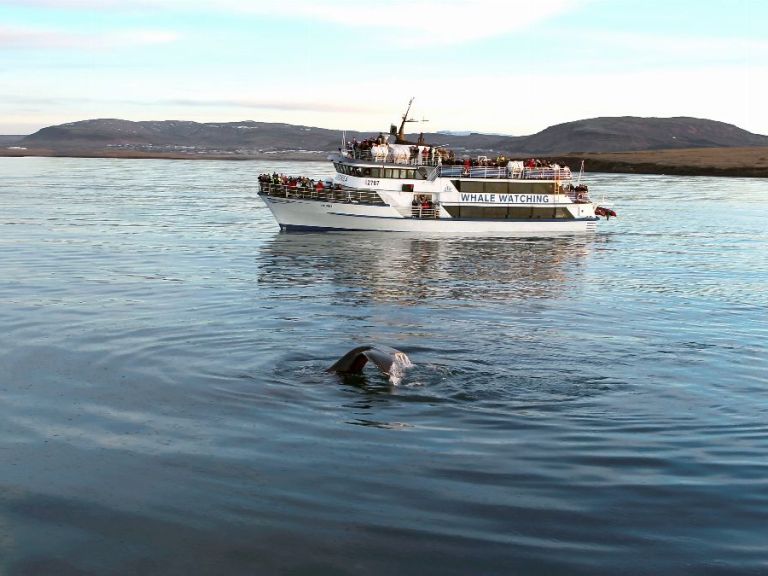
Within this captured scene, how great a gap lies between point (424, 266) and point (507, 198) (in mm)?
21578

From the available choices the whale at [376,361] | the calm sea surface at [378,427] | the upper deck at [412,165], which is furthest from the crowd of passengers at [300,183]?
the whale at [376,361]

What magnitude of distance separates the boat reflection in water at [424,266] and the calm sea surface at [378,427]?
438mm

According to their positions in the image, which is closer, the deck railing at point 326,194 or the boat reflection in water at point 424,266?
the boat reflection in water at point 424,266

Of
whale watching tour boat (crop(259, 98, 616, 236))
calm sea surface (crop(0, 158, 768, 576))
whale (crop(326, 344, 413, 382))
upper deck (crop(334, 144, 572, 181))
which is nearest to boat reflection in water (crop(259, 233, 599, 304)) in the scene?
calm sea surface (crop(0, 158, 768, 576))

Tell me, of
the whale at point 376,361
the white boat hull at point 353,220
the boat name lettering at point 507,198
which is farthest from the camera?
the boat name lettering at point 507,198

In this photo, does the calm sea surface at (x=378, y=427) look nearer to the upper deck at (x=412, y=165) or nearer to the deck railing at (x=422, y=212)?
the upper deck at (x=412, y=165)

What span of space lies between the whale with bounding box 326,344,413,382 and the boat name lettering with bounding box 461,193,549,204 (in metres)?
45.1

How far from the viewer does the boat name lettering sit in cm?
6456

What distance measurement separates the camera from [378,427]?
16.3m

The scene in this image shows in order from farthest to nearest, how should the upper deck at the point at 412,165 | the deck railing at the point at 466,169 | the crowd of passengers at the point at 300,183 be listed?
the deck railing at the point at 466,169, the crowd of passengers at the point at 300,183, the upper deck at the point at 412,165

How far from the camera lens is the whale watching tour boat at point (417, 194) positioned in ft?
202

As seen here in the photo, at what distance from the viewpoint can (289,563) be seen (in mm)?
10641

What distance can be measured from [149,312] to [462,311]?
10.9 m

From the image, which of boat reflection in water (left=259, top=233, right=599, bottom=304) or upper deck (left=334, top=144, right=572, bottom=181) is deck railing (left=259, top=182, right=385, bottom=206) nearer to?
upper deck (left=334, top=144, right=572, bottom=181)
